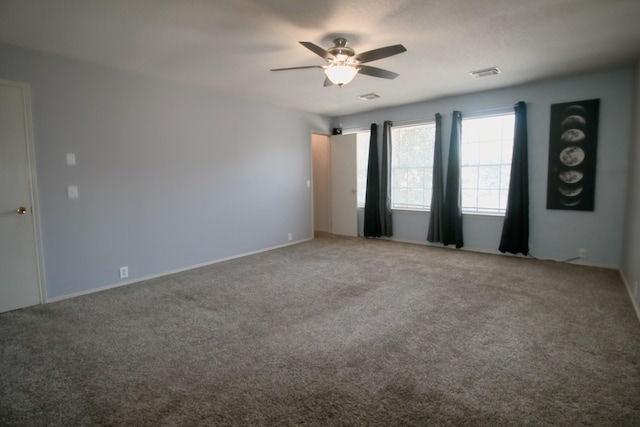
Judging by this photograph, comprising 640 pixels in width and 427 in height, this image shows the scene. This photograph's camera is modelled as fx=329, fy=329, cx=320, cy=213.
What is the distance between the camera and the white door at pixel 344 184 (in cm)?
689

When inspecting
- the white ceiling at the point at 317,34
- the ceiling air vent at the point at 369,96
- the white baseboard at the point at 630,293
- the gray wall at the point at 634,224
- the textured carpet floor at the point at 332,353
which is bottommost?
the textured carpet floor at the point at 332,353

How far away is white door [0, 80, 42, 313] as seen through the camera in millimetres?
3188

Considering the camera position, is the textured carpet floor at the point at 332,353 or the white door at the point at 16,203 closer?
the textured carpet floor at the point at 332,353

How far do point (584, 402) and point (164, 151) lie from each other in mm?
4763

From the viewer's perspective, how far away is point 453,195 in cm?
553

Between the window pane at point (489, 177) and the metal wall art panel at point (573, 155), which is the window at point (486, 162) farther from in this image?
the metal wall art panel at point (573, 155)

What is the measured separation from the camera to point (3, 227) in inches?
126

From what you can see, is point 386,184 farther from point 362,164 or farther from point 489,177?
point 489,177

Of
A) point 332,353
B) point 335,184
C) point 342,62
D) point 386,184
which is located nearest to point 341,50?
point 342,62

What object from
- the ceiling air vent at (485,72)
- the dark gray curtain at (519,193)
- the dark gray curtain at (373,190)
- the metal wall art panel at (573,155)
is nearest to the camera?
the ceiling air vent at (485,72)

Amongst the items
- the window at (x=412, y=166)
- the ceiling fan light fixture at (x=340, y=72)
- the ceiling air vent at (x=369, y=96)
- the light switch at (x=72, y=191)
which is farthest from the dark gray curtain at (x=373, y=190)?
the light switch at (x=72, y=191)

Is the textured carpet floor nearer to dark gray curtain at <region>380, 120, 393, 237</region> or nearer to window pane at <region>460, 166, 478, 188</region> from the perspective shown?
window pane at <region>460, 166, 478, 188</region>

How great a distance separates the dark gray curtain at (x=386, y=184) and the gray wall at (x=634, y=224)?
339cm

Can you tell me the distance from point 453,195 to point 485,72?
6.61 ft
